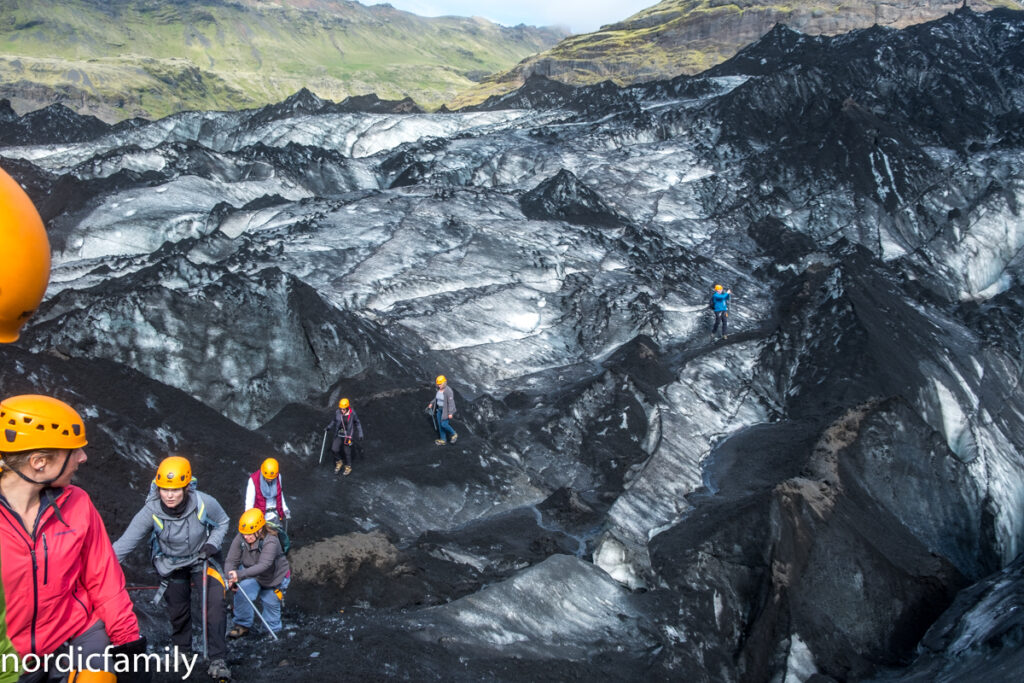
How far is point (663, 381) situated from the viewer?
1964 cm

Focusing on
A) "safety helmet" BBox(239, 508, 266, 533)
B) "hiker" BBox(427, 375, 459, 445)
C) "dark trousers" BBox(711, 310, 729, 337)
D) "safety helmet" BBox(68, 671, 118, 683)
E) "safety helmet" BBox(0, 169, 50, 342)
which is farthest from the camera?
"dark trousers" BBox(711, 310, 729, 337)

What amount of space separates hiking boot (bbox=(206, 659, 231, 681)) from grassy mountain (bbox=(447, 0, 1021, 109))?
60.9m

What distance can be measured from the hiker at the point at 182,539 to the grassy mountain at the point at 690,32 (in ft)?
199

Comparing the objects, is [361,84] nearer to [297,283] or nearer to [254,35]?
[254,35]

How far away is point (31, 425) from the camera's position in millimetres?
3488

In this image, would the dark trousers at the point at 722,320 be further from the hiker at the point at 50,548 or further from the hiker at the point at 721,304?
the hiker at the point at 50,548

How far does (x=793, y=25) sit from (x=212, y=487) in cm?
6404

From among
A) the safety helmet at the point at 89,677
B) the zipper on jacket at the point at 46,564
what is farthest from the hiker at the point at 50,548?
the safety helmet at the point at 89,677

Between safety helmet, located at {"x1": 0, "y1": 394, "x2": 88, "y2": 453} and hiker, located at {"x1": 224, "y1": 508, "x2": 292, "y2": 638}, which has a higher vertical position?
safety helmet, located at {"x1": 0, "y1": 394, "x2": 88, "y2": 453}

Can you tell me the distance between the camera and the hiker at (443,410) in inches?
588

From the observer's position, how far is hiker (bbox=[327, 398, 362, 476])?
13.6 metres

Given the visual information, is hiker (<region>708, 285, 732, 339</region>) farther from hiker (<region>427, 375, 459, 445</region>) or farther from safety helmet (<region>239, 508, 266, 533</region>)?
safety helmet (<region>239, 508, 266, 533</region>)

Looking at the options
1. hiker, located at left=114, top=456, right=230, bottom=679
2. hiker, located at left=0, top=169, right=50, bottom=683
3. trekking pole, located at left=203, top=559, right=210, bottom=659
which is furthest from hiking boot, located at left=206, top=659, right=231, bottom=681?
hiker, located at left=0, top=169, right=50, bottom=683

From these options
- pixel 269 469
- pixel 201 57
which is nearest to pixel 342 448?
pixel 269 469
